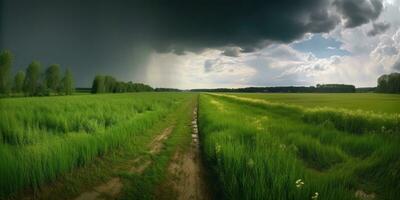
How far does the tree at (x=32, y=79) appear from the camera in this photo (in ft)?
238

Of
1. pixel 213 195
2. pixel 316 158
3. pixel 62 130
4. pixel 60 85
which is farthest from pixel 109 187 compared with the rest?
pixel 60 85

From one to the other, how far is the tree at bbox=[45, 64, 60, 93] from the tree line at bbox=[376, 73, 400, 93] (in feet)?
322

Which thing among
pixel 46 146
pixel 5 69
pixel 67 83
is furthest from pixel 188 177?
pixel 67 83

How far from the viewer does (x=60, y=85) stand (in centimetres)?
8556

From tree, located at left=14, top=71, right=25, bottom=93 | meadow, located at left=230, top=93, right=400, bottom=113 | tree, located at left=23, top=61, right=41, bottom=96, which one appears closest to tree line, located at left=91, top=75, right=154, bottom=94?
tree, located at left=23, top=61, right=41, bottom=96

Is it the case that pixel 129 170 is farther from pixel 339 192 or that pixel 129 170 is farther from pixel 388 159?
pixel 388 159

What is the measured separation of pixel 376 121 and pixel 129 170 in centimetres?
1167

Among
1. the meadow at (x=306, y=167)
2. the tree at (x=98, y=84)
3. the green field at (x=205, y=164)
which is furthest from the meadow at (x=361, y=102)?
the tree at (x=98, y=84)

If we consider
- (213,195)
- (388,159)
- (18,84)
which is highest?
(18,84)

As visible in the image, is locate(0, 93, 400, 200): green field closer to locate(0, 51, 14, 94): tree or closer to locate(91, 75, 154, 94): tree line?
locate(0, 51, 14, 94): tree

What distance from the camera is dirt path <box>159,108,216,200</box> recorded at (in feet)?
15.7

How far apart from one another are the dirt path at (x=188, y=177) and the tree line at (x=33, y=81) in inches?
2647

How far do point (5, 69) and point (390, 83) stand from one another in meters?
83.9

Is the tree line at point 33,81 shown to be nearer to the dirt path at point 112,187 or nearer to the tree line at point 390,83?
the dirt path at point 112,187
